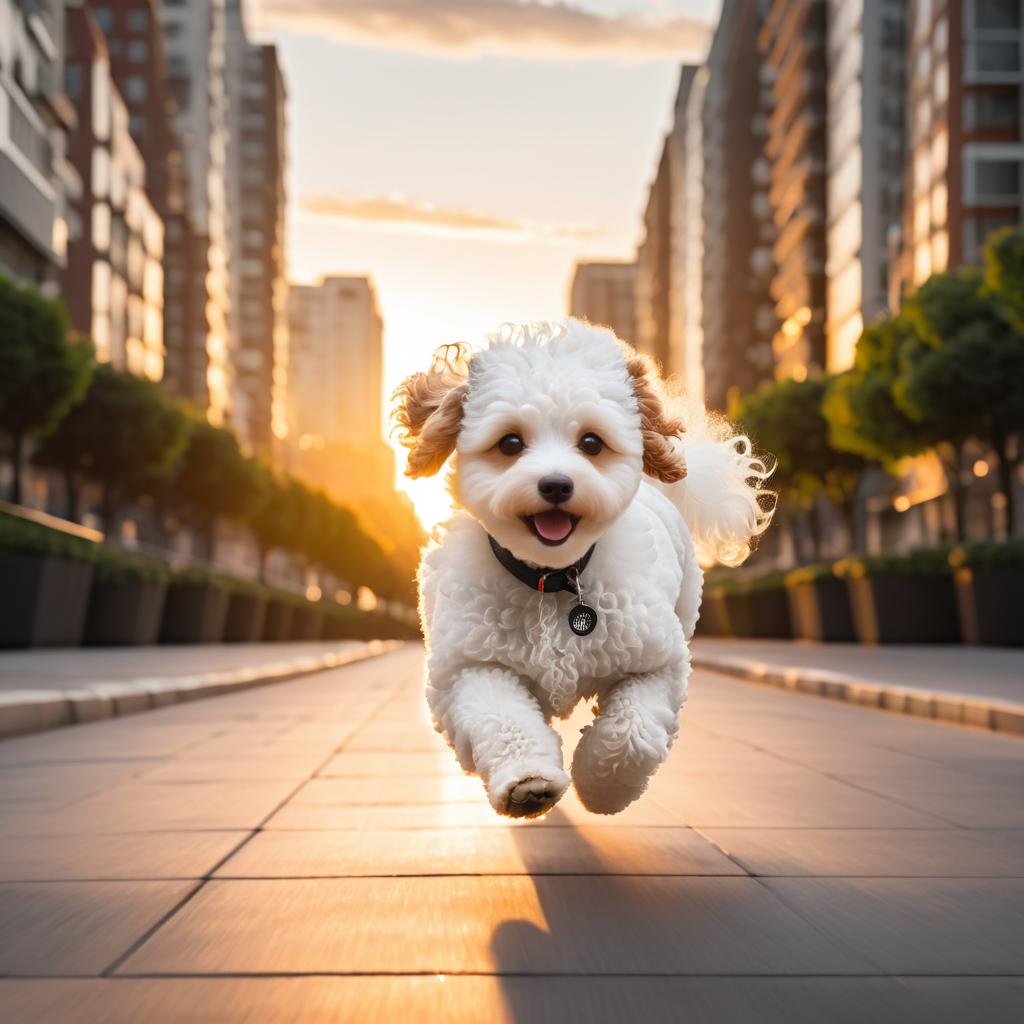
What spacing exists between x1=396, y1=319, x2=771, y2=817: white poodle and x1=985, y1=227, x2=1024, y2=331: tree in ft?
48.2

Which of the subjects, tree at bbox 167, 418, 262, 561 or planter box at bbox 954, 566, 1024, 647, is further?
tree at bbox 167, 418, 262, 561

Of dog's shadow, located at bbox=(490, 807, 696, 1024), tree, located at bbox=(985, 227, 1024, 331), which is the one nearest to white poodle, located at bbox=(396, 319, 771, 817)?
dog's shadow, located at bbox=(490, 807, 696, 1024)

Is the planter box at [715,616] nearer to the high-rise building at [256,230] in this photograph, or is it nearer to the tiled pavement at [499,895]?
the tiled pavement at [499,895]

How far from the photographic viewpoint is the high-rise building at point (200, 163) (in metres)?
108

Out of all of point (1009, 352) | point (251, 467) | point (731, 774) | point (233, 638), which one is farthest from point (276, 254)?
point (731, 774)

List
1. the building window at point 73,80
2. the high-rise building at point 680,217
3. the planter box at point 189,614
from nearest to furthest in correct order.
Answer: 1. the planter box at point 189,614
2. the building window at point 73,80
3. the high-rise building at point 680,217

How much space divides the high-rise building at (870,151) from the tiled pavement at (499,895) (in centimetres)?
6151

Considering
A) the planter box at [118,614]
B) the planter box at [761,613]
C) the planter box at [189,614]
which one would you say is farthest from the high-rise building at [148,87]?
Answer: the planter box at [118,614]

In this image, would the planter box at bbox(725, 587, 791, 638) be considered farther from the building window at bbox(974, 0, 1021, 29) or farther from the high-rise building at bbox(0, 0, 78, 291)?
the building window at bbox(974, 0, 1021, 29)

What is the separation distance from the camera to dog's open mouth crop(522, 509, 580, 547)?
442cm

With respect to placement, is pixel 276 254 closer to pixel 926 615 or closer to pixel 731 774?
pixel 926 615

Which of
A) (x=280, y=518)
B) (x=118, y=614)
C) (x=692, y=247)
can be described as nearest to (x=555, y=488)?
(x=118, y=614)

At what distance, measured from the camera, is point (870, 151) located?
68.6 metres

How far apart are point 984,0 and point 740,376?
46946 mm
